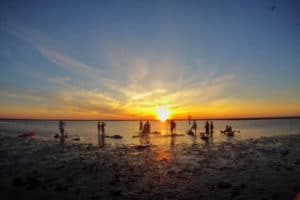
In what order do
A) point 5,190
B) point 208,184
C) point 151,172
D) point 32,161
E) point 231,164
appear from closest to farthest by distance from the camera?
point 5,190 < point 208,184 < point 151,172 < point 231,164 < point 32,161

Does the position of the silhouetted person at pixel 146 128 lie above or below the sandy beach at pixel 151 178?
above

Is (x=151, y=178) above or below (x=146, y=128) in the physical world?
below

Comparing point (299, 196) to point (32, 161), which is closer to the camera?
point (299, 196)

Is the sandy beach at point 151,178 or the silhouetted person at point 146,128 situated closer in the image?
the sandy beach at point 151,178

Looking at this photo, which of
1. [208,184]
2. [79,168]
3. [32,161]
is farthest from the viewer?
[32,161]

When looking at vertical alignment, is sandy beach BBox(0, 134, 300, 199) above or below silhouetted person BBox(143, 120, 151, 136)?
below

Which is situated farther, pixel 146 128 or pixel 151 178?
pixel 146 128

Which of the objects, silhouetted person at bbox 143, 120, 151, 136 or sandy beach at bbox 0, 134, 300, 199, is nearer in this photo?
sandy beach at bbox 0, 134, 300, 199

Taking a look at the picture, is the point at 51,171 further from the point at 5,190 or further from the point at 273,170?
the point at 273,170

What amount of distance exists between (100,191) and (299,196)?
10.7m

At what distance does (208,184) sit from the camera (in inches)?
576

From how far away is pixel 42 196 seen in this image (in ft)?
41.0

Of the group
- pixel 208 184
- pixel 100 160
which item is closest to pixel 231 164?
pixel 208 184

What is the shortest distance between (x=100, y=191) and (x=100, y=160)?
9196 mm
